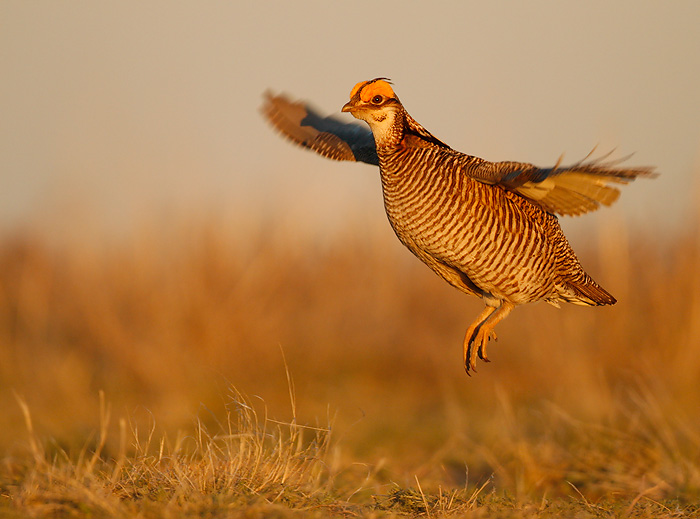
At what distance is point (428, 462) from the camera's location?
5.41 meters

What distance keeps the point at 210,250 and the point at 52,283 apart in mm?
3208

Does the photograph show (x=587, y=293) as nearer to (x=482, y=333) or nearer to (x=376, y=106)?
(x=482, y=333)

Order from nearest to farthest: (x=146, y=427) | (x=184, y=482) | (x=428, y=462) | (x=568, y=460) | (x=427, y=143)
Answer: (x=184, y=482)
(x=427, y=143)
(x=568, y=460)
(x=428, y=462)
(x=146, y=427)

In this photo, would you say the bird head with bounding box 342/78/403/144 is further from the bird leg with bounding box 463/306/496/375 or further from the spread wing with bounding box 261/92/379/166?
the bird leg with bounding box 463/306/496/375

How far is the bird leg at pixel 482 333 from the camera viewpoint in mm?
3848

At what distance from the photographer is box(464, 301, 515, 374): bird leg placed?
3848 mm

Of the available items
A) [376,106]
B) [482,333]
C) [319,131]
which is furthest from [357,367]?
[376,106]

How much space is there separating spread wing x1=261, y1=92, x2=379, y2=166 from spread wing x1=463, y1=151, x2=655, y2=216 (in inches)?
27.4

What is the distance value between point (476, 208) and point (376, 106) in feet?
2.15

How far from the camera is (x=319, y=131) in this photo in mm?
4336

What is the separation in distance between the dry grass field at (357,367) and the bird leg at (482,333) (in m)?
0.65

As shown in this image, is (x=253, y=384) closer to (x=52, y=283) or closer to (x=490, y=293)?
(x=52, y=283)

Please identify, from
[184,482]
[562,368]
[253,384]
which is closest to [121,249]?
[253,384]

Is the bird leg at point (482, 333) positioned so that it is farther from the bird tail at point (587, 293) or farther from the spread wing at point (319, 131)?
the spread wing at point (319, 131)
